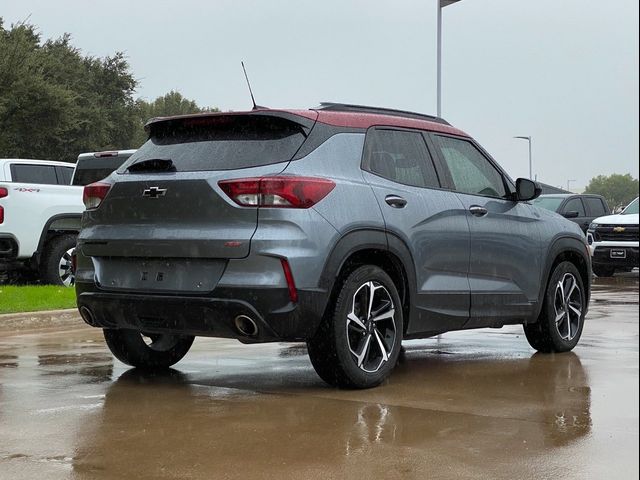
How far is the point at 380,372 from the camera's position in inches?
278

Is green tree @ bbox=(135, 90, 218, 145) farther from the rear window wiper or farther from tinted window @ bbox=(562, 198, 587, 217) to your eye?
the rear window wiper

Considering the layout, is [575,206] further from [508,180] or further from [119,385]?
[119,385]

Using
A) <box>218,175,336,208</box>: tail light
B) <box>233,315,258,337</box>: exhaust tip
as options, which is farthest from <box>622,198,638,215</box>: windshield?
<box>233,315,258,337</box>: exhaust tip

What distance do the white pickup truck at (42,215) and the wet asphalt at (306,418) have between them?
16.6 ft

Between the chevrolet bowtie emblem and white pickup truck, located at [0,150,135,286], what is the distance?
301 inches

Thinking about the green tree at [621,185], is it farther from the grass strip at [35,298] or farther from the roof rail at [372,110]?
the grass strip at [35,298]

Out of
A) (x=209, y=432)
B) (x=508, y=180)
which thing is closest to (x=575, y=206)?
(x=508, y=180)

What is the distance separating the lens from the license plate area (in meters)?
6.61

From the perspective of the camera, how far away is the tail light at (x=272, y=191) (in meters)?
6.53

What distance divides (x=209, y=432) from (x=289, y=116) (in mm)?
Answer: 2295

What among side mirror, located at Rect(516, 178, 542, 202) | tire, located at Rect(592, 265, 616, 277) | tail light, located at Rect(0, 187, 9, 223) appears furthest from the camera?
tire, located at Rect(592, 265, 616, 277)

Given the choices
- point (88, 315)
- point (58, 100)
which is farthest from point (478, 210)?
point (58, 100)

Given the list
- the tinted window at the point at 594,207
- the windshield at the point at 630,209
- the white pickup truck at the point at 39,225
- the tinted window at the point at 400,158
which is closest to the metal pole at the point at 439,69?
the tinted window at the point at 594,207

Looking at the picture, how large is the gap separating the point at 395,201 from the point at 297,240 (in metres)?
1.04
